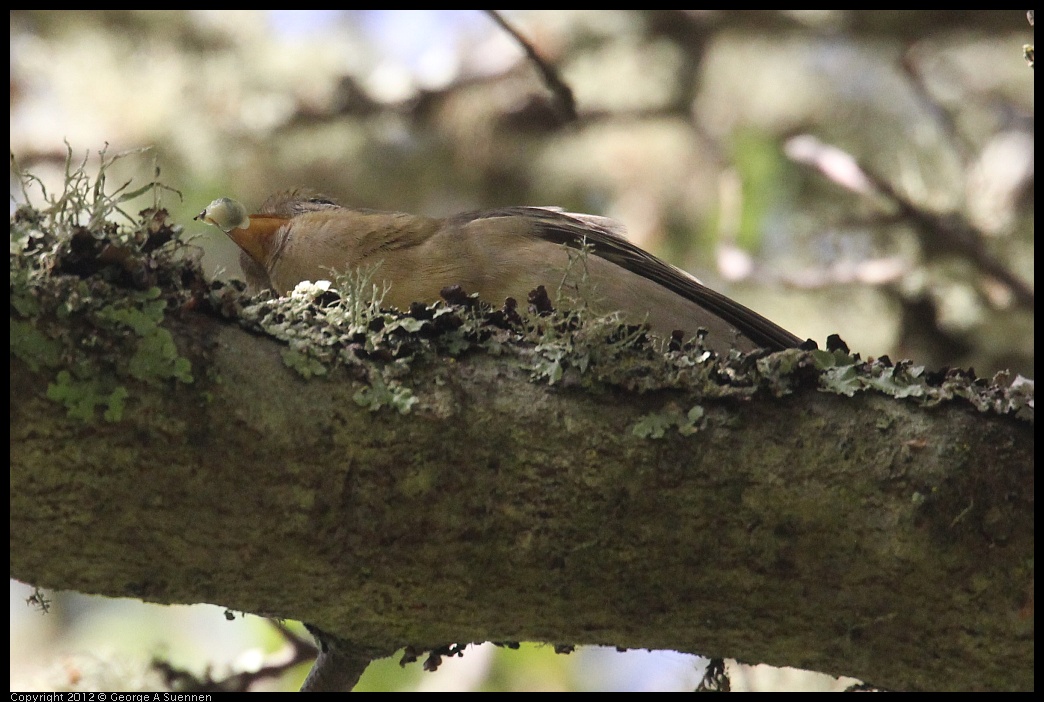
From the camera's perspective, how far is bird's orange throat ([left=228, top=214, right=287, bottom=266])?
445 cm

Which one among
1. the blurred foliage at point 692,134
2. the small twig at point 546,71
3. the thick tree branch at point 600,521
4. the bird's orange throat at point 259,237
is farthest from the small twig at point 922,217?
the thick tree branch at point 600,521

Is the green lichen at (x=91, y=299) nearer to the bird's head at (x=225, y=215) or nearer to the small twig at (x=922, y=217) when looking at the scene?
the bird's head at (x=225, y=215)

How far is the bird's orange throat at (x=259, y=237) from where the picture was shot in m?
4.45

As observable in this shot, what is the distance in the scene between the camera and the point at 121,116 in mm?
6484

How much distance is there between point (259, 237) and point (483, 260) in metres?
1.00

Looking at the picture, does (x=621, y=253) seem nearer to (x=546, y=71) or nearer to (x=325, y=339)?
(x=546, y=71)

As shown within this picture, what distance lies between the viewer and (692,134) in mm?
7621

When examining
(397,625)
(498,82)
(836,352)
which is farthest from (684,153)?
(397,625)

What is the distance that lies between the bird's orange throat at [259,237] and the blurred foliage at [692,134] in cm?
223

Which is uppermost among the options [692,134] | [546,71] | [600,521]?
[692,134]

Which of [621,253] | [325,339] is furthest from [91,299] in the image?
[621,253]

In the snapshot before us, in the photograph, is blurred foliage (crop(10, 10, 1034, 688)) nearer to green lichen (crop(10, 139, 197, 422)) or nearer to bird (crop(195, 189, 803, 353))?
bird (crop(195, 189, 803, 353))

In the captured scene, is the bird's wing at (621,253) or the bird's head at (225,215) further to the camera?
the bird's wing at (621,253)

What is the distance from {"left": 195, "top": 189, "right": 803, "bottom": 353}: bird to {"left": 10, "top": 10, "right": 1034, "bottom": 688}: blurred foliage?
229 centimetres
